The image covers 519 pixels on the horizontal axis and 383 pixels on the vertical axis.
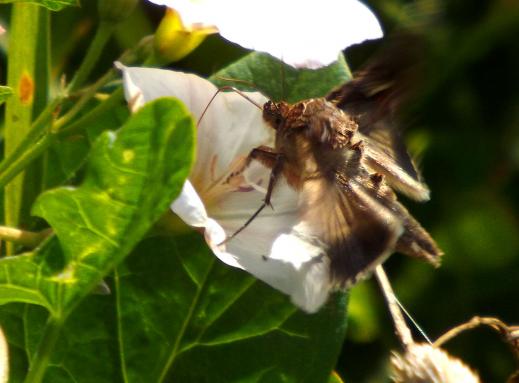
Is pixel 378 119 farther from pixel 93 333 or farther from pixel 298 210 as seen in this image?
pixel 93 333

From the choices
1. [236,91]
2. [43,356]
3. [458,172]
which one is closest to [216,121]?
[236,91]

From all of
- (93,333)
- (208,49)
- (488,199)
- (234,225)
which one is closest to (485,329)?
(488,199)

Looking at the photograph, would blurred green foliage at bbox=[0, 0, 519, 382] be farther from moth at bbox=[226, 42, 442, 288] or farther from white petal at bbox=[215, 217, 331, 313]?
white petal at bbox=[215, 217, 331, 313]

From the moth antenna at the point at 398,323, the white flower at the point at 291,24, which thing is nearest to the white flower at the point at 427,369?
the moth antenna at the point at 398,323

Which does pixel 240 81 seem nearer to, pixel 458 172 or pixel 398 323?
pixel 398 323

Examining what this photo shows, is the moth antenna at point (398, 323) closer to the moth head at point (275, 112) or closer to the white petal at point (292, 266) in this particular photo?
the white petal at point (292, 266)

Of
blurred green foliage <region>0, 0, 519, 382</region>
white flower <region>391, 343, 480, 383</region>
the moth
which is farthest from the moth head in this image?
blurred green foliage <region>0, 0, 519, 382</region>
